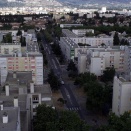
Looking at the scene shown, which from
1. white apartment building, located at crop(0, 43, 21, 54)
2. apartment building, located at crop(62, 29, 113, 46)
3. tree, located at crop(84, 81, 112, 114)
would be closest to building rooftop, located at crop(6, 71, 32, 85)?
tree, located at crop(84, 81, 112, 114)

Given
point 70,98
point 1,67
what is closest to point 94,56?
point 70,98

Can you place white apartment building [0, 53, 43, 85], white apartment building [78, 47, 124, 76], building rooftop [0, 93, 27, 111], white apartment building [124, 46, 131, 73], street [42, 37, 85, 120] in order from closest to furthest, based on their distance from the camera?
building rooftop [0, 93, 27, 111] → street [42, 37, 85, 120] → white apartment building [0, 53, 43, 85] → white apartment building [78, 47, 124, 76] → white apartment building [124, 46, 131, 73]

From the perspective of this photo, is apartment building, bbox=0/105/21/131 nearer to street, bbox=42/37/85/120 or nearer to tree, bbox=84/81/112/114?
street, bbox=42/37/85/120

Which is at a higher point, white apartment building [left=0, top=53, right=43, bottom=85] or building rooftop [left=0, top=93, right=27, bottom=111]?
building rooftop [left=0, top=93, right=27, bottom=111]

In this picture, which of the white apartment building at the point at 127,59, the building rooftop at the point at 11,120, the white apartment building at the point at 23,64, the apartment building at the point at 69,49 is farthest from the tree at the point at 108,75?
the building rooftop at the point at 11,120

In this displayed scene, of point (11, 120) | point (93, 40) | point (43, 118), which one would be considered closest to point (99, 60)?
point (43, 118)
